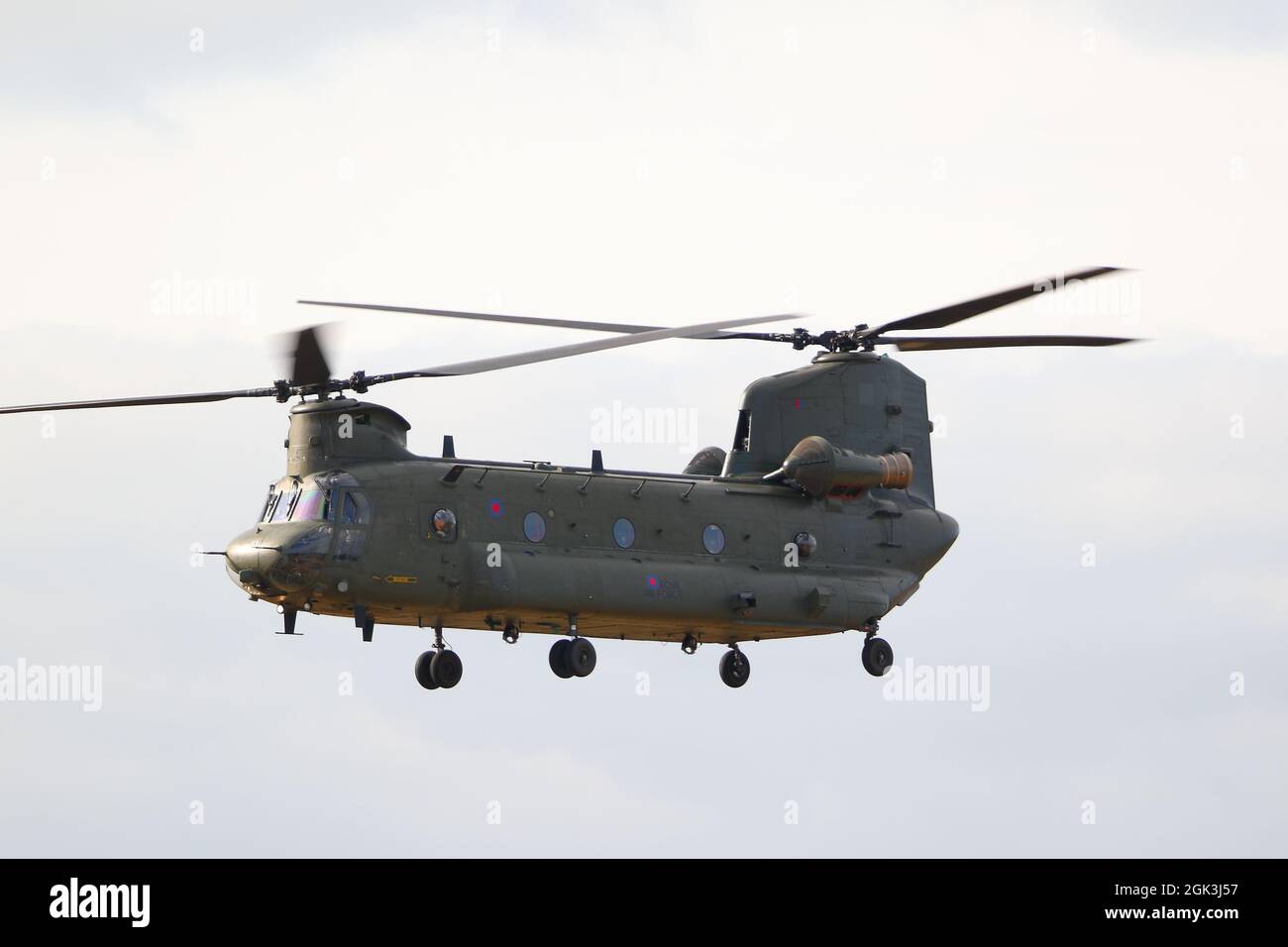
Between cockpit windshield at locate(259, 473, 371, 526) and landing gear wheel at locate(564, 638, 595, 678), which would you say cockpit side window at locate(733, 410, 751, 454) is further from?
cockpit windshield at locate(259, 473, 371, 526)

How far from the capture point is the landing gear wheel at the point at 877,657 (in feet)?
174

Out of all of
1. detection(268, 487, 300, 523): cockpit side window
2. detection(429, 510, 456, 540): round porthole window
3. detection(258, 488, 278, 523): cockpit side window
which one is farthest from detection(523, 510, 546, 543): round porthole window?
detection(258, 488, 278, 523): cockpit side window

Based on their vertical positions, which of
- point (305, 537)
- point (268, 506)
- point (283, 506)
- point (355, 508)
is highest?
point (268, 506)

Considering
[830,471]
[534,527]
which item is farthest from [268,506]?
[830,471]

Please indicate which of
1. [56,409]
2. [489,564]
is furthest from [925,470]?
[56,409]

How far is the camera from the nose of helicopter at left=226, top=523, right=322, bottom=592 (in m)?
45.0

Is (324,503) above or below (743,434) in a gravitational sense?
below

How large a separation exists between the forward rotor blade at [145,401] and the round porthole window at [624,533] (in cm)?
742

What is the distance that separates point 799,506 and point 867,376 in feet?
12.9

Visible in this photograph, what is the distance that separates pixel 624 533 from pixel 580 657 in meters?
2.98

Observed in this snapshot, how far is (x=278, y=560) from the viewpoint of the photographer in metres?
45.1

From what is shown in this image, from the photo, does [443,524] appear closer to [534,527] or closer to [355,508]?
[355,508]

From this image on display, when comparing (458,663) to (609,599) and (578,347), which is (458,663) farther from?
(578,347)

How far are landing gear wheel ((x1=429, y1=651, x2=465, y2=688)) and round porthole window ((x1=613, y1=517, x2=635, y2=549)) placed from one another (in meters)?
4.31
